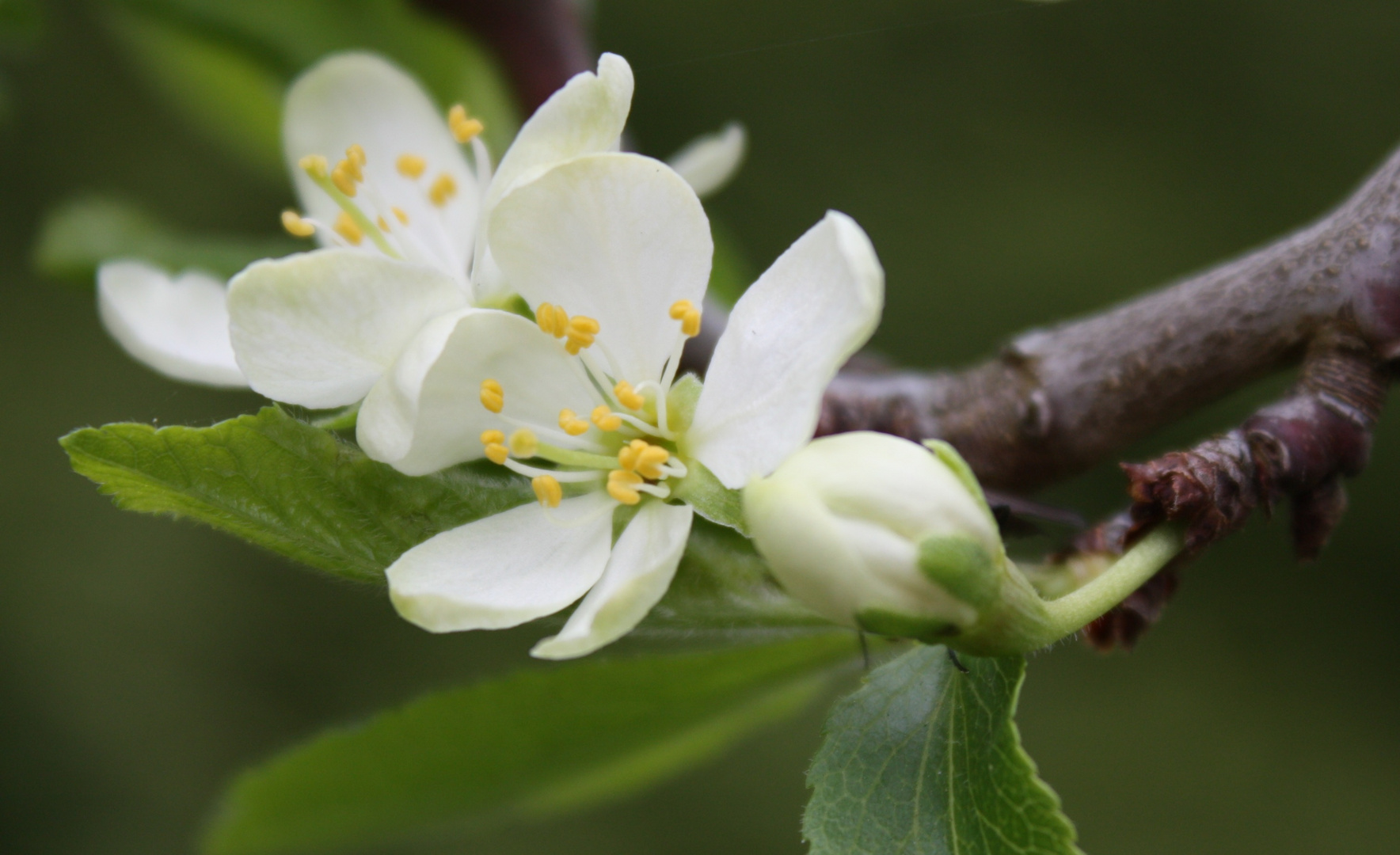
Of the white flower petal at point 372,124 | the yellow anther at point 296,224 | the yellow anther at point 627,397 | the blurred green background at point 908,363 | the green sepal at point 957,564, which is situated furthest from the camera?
the blurred green background at point 908,363

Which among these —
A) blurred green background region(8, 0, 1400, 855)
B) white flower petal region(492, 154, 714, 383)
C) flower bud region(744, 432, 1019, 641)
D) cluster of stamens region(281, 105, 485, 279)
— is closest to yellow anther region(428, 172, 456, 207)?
cluster of stamens region(281, 105, 485, 279)

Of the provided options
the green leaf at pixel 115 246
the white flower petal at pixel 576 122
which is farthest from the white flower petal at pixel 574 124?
the green leaf at pixel 115 246

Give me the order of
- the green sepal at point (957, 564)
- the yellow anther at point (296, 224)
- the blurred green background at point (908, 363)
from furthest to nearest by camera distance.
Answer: the blurred green background at point (908, 363) < the yellow anther at point (296, 224) < the green sepal at point (957, 564)

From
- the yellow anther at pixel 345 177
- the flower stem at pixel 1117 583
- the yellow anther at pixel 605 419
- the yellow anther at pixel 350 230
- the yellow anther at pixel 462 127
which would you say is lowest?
the flower stem at pixel 1117 583

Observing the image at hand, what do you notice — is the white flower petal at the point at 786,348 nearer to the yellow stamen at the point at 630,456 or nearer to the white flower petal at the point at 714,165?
the yellow stamen at the point at 630,456

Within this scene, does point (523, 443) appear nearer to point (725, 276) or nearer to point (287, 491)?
point (287, 491)

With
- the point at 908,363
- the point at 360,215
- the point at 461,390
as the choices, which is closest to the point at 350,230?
the point at 360,215

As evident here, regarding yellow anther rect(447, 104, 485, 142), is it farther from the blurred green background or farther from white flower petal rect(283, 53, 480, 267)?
the blurred green background
